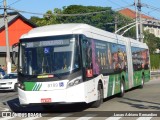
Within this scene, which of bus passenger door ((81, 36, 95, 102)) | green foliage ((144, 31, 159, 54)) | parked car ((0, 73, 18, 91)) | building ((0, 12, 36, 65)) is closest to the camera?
bus passenger door ((81, 36, 95, 102))

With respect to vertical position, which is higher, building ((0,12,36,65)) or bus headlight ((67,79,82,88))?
building ((0,12,36,65))

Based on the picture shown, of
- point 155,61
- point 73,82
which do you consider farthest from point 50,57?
point 155,61

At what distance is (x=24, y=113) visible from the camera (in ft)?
48.9

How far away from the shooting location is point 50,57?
13984mm

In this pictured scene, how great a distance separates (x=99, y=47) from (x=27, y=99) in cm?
405

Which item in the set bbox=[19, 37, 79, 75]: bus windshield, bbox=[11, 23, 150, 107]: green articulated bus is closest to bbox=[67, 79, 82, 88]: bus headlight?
bbox=[11, 23, 150, 107]: green articulated bus

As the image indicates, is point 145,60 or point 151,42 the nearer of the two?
point 145,60

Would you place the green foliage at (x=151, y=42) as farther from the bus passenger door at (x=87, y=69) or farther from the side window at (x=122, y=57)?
the bus passenger door at (x=87, y=69)

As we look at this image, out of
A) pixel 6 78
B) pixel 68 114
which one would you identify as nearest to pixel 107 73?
pixel 68 114

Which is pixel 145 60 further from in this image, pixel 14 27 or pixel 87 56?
pixel 14 27

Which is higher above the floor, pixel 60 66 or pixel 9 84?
pixel 60 66

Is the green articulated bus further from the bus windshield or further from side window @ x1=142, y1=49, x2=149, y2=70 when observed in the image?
side window @ x1=142, y1=49, x2=149, y2=70

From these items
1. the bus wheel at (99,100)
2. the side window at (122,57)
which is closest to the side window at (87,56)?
the bus wheel at (99,100)

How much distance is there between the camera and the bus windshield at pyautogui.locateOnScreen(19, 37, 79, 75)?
13.8 meters
